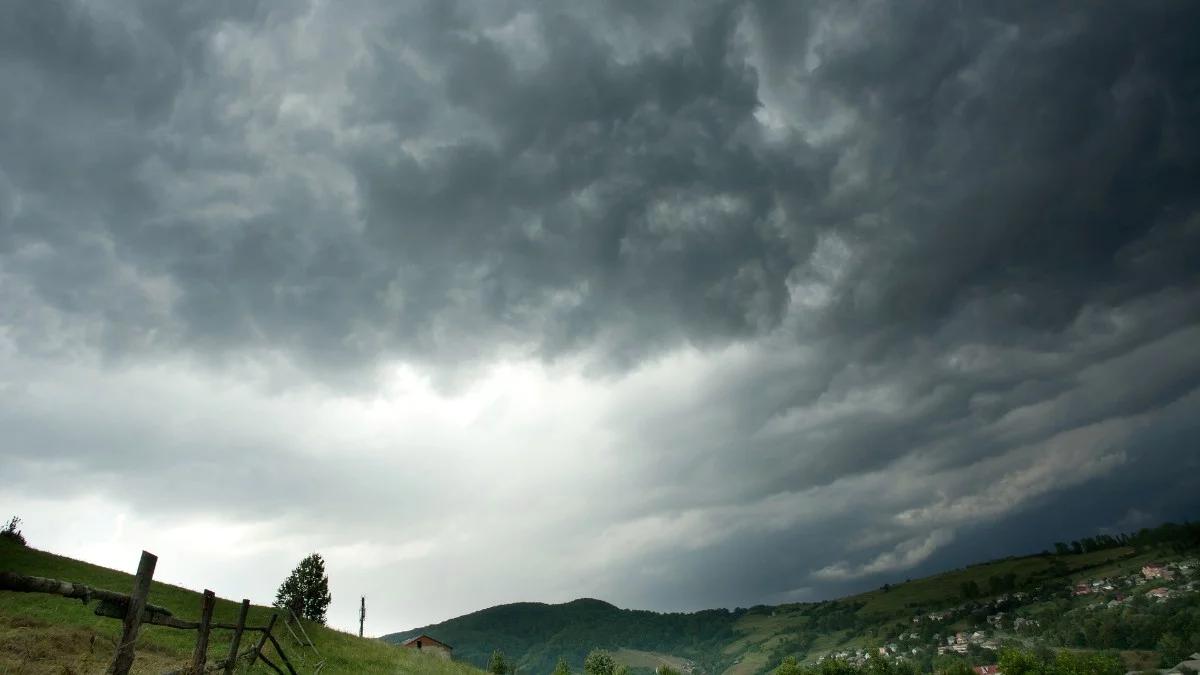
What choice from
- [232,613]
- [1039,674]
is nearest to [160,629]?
[232,613]

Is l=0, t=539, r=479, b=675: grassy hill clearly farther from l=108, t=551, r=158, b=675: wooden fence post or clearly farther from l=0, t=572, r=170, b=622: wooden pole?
l=0, t=572, r=170, b=622: wooden pole

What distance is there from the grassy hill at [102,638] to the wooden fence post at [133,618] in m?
0.28

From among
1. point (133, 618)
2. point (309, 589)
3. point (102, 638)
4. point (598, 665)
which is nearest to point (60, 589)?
point (133, 618)

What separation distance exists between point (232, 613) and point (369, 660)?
1487cm

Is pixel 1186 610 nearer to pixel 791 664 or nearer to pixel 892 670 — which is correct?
pixel 892 670

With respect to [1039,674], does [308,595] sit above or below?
above

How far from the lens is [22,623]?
856 inches

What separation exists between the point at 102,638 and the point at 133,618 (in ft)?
58.9

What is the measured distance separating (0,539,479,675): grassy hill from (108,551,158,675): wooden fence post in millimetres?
278

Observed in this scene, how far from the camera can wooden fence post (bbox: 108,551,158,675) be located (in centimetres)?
1029

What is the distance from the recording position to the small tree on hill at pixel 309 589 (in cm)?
8256

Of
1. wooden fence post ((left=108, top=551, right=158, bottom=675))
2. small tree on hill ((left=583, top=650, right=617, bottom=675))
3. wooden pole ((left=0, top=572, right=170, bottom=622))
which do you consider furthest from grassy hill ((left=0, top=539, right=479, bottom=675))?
small tree on hill ((left=583, top=650, right=617, bottom=675))

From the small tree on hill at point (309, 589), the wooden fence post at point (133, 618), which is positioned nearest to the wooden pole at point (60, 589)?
the wooden fence post at point (133, 618)

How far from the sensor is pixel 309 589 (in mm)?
83875
